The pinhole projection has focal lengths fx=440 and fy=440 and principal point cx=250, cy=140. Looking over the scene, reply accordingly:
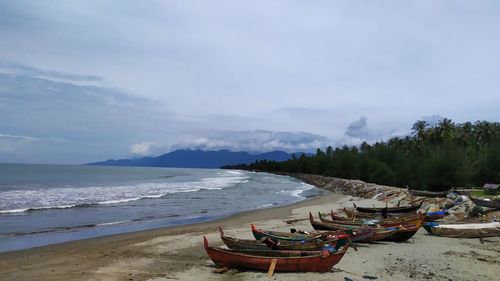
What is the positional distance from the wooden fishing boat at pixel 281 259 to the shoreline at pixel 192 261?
0.23 meters

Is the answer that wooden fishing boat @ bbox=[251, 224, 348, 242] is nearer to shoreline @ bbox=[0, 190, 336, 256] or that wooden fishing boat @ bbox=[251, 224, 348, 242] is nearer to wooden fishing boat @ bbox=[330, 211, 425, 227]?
wooden fishing boat @ bbox=[330, 211, 425, 227]

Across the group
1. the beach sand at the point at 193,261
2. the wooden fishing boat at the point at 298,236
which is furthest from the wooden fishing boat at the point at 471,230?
the wooden fishing boat at the point at 298,236

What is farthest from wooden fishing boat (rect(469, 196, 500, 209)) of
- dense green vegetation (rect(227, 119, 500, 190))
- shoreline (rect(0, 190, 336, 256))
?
dense green vegetation (rect(227, 119, 500, 190))

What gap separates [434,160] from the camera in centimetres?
4766

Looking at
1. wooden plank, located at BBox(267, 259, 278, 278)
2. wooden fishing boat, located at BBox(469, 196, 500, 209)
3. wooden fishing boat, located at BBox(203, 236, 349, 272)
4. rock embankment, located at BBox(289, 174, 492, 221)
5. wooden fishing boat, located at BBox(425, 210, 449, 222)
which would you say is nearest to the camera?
wooden plank, located at BBox(267, 259, 278, 278)

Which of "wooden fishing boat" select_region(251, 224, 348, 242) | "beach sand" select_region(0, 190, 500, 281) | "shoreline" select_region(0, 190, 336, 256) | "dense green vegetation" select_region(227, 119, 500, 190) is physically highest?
"dense green vegetation" select_region(227, 119, 500, 190)

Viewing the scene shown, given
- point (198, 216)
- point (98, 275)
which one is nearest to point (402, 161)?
point (198, 216)

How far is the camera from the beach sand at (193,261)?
12695 mm

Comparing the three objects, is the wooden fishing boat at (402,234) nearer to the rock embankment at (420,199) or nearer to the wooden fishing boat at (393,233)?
the wooden fishing boat at (393,233)

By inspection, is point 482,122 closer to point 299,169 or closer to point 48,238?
point 299,169

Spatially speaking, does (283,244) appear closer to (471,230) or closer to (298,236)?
(298,236)

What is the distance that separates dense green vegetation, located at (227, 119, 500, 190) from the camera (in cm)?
4641

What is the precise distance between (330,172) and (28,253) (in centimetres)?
9462

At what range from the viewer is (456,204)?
93.8 feet
